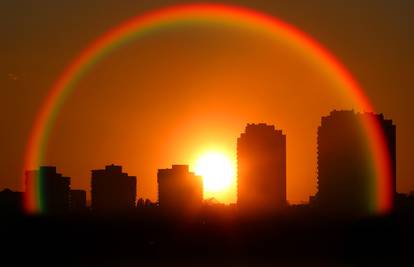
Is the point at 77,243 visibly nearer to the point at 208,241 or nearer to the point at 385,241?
the point at 208,241

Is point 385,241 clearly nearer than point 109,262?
No

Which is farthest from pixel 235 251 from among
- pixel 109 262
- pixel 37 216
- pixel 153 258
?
pixel 37 216

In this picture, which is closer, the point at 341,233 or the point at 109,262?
the point at 109,262

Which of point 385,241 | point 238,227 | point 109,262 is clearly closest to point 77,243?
point 109,262

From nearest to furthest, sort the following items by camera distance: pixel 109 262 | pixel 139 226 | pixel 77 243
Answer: pixel 109 262
pixel 77 243
pixel 139 226

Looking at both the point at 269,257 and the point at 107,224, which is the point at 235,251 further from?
the point at 107,224

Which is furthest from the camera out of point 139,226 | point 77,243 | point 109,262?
point 139,226

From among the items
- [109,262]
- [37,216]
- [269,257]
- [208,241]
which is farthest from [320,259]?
[37,216]

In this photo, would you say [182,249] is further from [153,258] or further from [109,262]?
[109,262]
